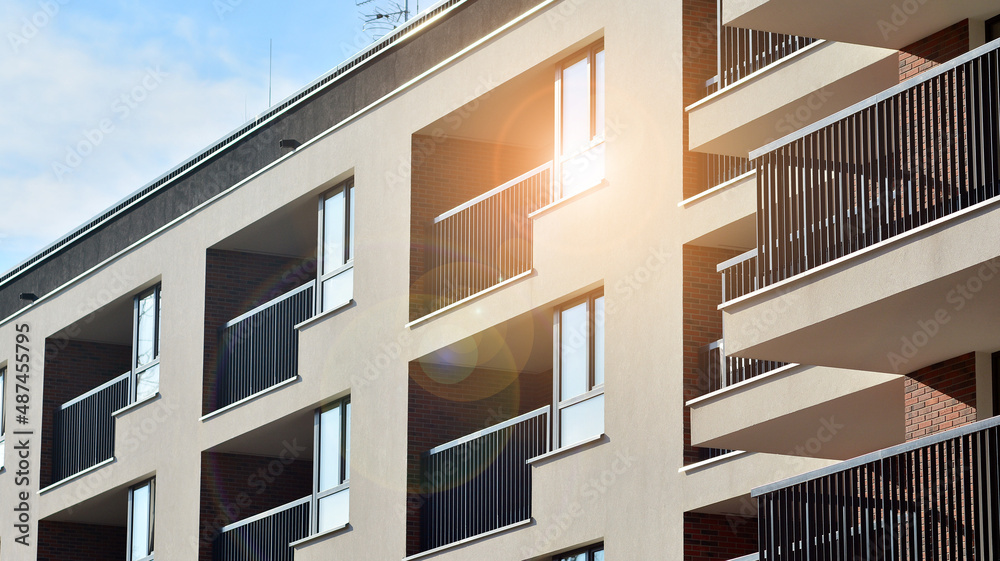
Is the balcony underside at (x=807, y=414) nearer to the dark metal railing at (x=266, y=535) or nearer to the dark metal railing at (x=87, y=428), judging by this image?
the dark metal railing at (x=266, y=535)

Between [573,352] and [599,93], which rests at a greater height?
[599,93]

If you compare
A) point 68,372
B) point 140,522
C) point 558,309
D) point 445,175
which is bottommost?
point 140,522

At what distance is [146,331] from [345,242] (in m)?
6.91

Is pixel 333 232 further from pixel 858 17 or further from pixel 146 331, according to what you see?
pixel 858 17

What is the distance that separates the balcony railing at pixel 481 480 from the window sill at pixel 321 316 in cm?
299

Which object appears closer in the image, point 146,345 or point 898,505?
point 898,505

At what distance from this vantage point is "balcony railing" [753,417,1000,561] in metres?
13.6

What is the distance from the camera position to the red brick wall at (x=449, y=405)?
81.1 ft

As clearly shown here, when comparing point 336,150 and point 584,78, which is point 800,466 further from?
point 336,150

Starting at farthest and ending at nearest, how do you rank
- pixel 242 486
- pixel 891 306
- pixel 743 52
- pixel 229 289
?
pixel 229 289 < pixel 242 486 < pixel 743 52 < pixel 891 306

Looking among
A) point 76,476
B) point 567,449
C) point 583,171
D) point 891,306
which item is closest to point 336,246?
point 583,171

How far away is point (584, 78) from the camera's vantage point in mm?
23109

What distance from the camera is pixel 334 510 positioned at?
1046 inches

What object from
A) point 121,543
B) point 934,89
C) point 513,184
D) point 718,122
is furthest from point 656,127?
point 121,543
